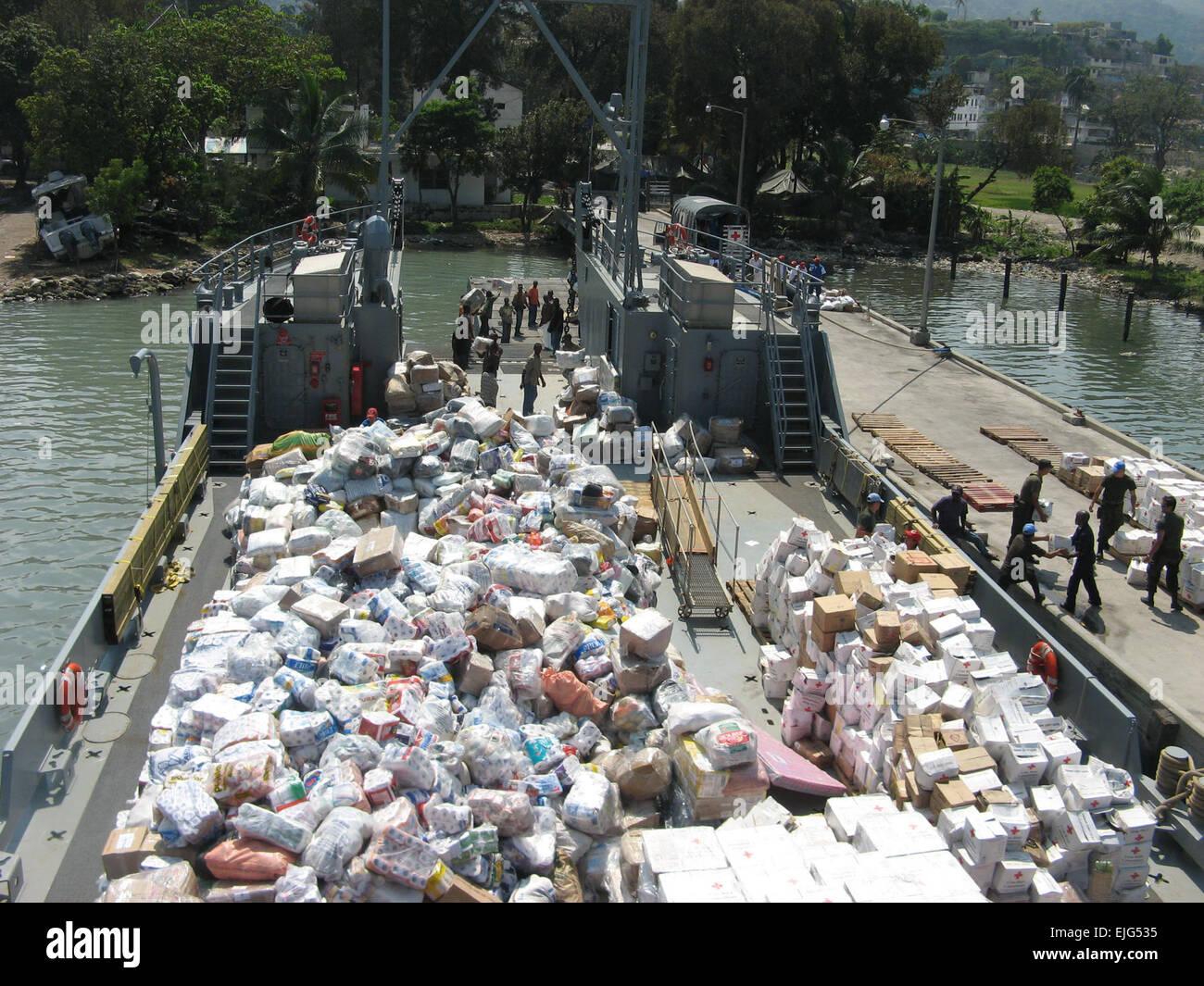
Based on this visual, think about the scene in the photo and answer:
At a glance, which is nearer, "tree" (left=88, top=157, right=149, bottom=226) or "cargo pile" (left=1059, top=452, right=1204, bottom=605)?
"cargo pile" (left=1059, top=452, right=1204, bottom=605)

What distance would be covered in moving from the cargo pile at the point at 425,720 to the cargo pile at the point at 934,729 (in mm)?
1123

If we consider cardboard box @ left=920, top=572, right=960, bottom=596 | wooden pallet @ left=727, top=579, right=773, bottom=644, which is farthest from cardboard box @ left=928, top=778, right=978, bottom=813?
wooden pallet @ left=727, top=579, right=773, bottom=644

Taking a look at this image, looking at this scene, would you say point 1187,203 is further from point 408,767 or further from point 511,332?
point 408,767

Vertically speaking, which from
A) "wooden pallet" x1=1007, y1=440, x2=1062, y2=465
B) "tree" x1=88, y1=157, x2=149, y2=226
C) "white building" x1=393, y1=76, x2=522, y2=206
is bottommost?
"wooden pallet" x1=1007, y1=440, x2=1062, y2=465

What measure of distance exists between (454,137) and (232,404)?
41.3 metres

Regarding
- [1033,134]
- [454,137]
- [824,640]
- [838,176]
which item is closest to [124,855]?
[824,640]

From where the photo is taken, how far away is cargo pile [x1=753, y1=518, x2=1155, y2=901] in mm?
7461

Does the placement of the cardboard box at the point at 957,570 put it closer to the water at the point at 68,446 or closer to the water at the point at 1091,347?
the water at the point at 1091,347

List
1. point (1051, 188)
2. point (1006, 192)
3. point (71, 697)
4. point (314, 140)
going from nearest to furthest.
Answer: point (71, 697), point (314, 140), point (1051, 188), point (1006, 192)

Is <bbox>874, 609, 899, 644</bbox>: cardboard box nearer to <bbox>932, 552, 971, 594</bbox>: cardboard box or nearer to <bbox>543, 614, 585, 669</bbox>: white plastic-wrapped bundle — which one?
<bbox>932, 552, 971, 594</bbox>: cardboard box

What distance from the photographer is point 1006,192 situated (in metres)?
81.1

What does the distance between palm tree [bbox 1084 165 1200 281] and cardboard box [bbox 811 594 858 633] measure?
45378 millimetres
